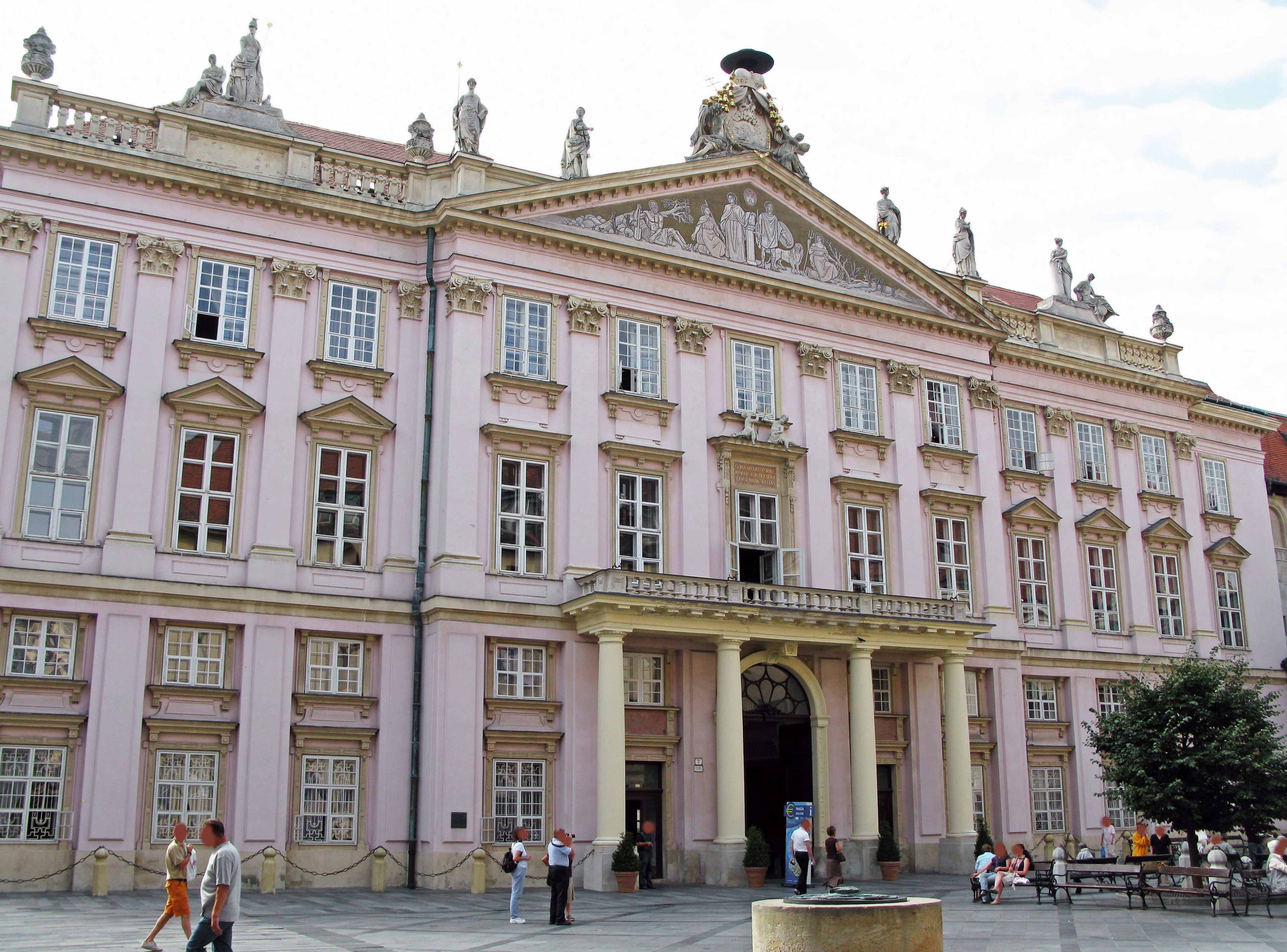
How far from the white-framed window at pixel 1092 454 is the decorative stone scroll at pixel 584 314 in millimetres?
17422

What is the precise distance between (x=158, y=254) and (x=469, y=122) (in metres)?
8.69

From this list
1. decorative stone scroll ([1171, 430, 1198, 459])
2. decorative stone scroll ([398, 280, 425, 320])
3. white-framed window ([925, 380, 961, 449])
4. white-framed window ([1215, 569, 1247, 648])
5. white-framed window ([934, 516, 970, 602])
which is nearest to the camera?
decorative stone scroll ([398, 280, 425, 320])

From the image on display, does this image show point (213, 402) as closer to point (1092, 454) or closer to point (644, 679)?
point (644, 679)

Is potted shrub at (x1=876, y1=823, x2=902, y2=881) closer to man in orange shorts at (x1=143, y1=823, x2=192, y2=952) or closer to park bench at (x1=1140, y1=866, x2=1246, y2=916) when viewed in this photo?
park bench at (x1=1140, y1=866, x2=1246, y2=916)

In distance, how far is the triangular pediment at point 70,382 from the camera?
27.0 metres

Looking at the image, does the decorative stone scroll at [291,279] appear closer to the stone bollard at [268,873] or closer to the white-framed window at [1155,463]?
the stone bollard at [268,873]

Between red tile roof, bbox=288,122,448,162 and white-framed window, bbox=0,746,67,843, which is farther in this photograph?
red tile roof, bbox=288,122,448,162

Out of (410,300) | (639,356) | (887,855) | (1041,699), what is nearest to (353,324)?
(410,300)

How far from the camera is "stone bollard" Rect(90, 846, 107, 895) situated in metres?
24.7

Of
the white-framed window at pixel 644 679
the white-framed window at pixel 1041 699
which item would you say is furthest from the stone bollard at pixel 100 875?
the white-framed window at pixel 1041 699

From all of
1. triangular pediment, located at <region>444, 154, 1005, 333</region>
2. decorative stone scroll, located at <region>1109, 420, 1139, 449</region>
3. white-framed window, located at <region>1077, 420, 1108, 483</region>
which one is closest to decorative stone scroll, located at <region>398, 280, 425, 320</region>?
triangular pediment, located at <region>444, 154, 1005, 333</region>

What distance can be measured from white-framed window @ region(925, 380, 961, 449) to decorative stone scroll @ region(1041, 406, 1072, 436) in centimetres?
423

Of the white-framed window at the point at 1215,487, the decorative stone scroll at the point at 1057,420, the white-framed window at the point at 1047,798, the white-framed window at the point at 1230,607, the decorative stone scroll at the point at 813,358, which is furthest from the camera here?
the white-framed window at the point at 1215,487

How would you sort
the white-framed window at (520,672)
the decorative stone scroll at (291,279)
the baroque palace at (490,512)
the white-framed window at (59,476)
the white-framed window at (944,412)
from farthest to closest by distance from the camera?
the white-framed window at (944,412) → the decorative stone scroll at (291,279) → the white-framed window at (520,672) → the baroque palace at (490,512) → the white-framed window at (59,476)
